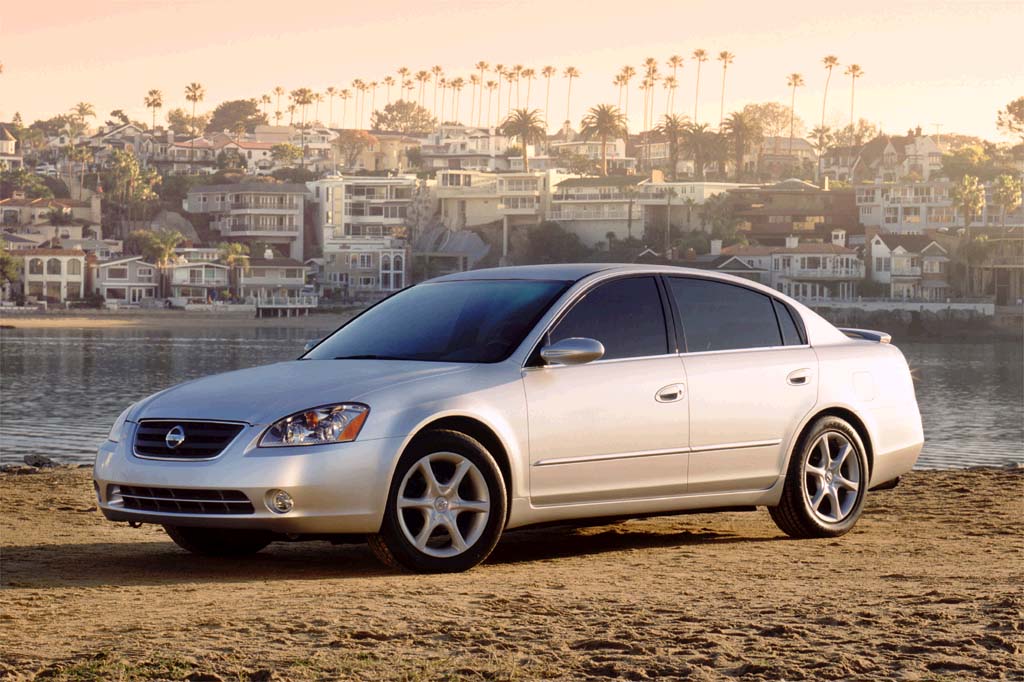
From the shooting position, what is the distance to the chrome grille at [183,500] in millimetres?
7492

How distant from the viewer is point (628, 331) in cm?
875

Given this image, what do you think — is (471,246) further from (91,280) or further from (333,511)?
(333,511)

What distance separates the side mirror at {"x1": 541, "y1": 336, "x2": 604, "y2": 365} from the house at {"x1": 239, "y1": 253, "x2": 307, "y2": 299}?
455 ft

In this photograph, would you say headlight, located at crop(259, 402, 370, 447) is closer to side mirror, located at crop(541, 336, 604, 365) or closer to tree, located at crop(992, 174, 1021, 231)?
side mirror, located at crop(541, 336, 604, 365)

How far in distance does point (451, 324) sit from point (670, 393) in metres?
1.19

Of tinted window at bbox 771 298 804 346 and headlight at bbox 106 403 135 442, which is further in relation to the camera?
tinted window at bbox 771 298 804 346

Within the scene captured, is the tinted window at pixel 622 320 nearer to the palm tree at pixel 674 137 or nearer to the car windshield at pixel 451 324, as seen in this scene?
the car windshield at pixel 451 324

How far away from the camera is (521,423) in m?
8.00

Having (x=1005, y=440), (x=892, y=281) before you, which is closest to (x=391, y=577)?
(x=1005, y=440)

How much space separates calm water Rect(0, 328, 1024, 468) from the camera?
37281mm

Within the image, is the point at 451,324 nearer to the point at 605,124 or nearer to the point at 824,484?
the point at 824,484

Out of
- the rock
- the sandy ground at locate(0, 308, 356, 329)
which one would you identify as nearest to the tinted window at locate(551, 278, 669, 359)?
the rock

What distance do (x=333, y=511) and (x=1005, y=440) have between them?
36.6 metres

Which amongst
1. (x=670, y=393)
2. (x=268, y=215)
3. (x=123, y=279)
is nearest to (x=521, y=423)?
(x=670, y=393)
